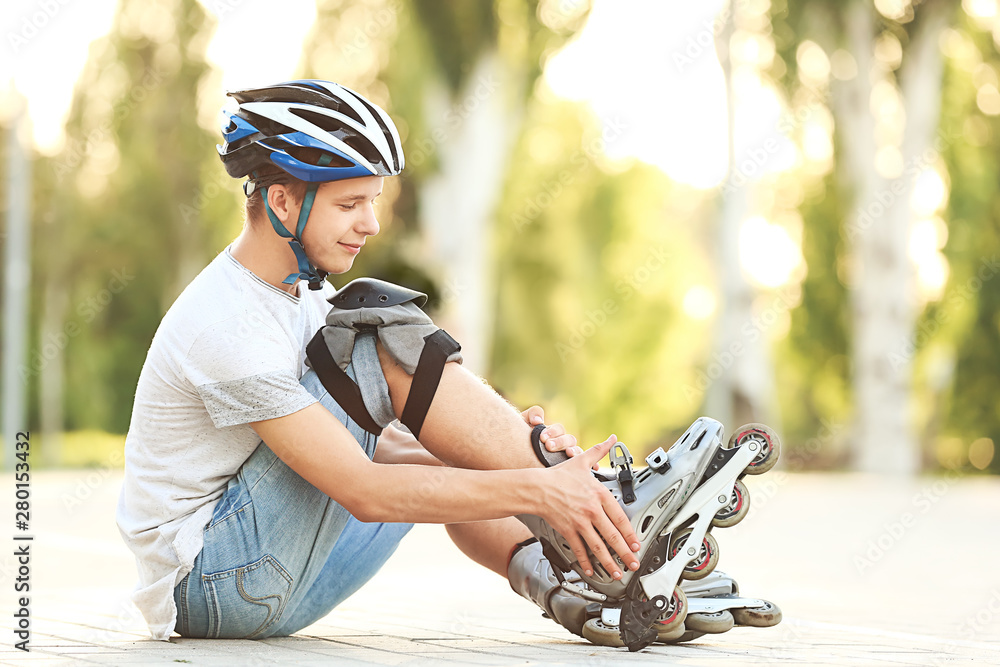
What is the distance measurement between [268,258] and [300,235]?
0.11 meters

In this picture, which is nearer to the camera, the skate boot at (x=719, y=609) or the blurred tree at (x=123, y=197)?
the skate boot at (x=719, y=609)

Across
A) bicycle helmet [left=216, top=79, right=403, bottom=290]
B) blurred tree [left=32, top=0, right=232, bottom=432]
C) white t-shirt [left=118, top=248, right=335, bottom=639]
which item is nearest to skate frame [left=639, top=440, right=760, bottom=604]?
white t-shirt [left=118, top=248, right=335, bottom=639]

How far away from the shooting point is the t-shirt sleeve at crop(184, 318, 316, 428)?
279 centimetres

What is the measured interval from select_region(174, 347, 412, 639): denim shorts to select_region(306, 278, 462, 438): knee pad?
0.04 m

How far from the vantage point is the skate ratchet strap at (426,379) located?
9.14ft

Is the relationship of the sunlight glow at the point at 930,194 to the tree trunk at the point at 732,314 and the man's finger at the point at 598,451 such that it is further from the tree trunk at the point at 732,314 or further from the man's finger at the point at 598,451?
the man's finger at the point at 598,451

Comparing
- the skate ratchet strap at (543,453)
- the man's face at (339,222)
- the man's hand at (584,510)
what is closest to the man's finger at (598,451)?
the man's hand at (584,510)

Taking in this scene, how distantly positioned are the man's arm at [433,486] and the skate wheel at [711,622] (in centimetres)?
42

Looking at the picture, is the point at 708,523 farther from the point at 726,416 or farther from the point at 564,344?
the point at 564,344

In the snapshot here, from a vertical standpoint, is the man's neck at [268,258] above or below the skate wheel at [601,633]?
above

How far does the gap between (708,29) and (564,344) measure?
10576 millimetres

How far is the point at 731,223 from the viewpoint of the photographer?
58.9 feet

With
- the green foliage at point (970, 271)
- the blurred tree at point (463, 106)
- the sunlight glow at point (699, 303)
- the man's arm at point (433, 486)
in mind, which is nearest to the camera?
the man's arm at point (433, 486)

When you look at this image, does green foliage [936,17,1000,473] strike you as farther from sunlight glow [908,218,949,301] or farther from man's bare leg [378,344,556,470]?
man's bare leg [378,344,556,470]
